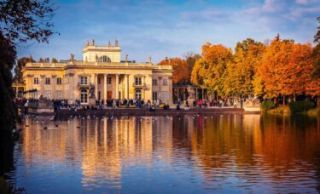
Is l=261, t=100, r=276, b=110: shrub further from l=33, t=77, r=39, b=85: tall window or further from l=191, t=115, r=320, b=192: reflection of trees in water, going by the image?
l=191, t=115, r=320, b=192: reflection of trees in water

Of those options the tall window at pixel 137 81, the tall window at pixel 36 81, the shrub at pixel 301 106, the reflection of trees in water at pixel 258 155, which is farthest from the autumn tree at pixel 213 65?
the reflection of trees in water at pixel 258 155

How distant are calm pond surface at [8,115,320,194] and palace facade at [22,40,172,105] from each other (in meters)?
68.1

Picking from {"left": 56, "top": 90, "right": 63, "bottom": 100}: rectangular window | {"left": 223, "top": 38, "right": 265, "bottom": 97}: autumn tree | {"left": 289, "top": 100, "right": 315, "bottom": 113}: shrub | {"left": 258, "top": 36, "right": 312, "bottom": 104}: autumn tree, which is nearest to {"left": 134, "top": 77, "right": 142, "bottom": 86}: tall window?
{"left": 56, "top": 90, "right": 63, "bottom": 100}: rectangular window

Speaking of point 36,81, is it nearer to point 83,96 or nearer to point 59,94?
point 59,94

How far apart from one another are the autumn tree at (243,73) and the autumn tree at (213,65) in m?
4.01

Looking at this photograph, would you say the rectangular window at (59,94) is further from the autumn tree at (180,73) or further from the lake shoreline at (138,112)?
the autumn tree at (180,73)

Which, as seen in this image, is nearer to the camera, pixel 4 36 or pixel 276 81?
pixel 4 36

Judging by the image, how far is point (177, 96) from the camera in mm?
128500

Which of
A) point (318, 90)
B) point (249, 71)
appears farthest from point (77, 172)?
point (249, 71)

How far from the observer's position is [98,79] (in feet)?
362

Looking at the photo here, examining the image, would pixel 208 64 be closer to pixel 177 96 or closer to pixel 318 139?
pixel 177 96

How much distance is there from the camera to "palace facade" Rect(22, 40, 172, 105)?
106 m

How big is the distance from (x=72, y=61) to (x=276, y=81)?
1600 inches

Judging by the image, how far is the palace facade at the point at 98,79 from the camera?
10619 centimetres
